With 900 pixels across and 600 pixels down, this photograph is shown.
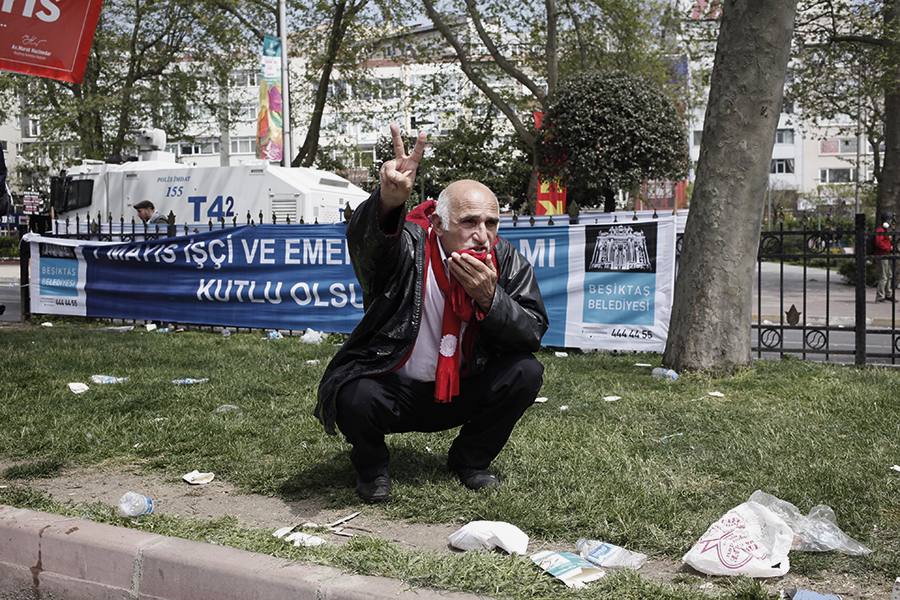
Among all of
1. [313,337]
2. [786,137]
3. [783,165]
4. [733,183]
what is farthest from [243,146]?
[733,183]

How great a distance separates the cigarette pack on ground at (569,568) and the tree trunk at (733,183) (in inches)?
161

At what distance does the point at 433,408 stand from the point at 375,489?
1.45ft

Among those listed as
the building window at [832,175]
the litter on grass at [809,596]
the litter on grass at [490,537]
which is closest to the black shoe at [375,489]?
the litter on grass at [490,537]

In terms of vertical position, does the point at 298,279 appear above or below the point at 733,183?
below

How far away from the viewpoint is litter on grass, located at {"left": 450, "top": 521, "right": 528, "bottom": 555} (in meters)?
2.80

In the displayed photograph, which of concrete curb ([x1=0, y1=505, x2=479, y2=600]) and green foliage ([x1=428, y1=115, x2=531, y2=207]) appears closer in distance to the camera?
concrete curb ([x1=0, y1=505, x2=479, y2=600])

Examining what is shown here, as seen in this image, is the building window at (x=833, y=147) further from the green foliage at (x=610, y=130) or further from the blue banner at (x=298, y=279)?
the blue banner at (x=298, y=279)

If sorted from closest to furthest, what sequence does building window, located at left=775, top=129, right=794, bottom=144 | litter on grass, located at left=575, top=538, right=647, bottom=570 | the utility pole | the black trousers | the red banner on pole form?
litter on grass, located at left=575, top=538, right=647, bottom=570 → the black trousers → the red banner on pole → the utility pole → building window, located at left=775, top=129, right=794, bottom=144

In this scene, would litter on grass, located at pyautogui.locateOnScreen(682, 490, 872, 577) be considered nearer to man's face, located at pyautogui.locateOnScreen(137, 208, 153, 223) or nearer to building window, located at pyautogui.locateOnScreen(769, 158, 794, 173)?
man's face, located at pyautogui.locateOnScreen(137, 208, 153, 223)

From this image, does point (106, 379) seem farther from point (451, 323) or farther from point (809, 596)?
point (809, 596)

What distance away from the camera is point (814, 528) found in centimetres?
287

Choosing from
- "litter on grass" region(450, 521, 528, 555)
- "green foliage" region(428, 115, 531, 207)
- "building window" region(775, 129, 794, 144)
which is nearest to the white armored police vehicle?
"green foliage" region(428, 115, 531, 207)

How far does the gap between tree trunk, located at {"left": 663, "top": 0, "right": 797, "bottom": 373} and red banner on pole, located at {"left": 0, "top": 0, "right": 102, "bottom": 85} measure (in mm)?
5665

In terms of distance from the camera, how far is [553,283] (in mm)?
8203
